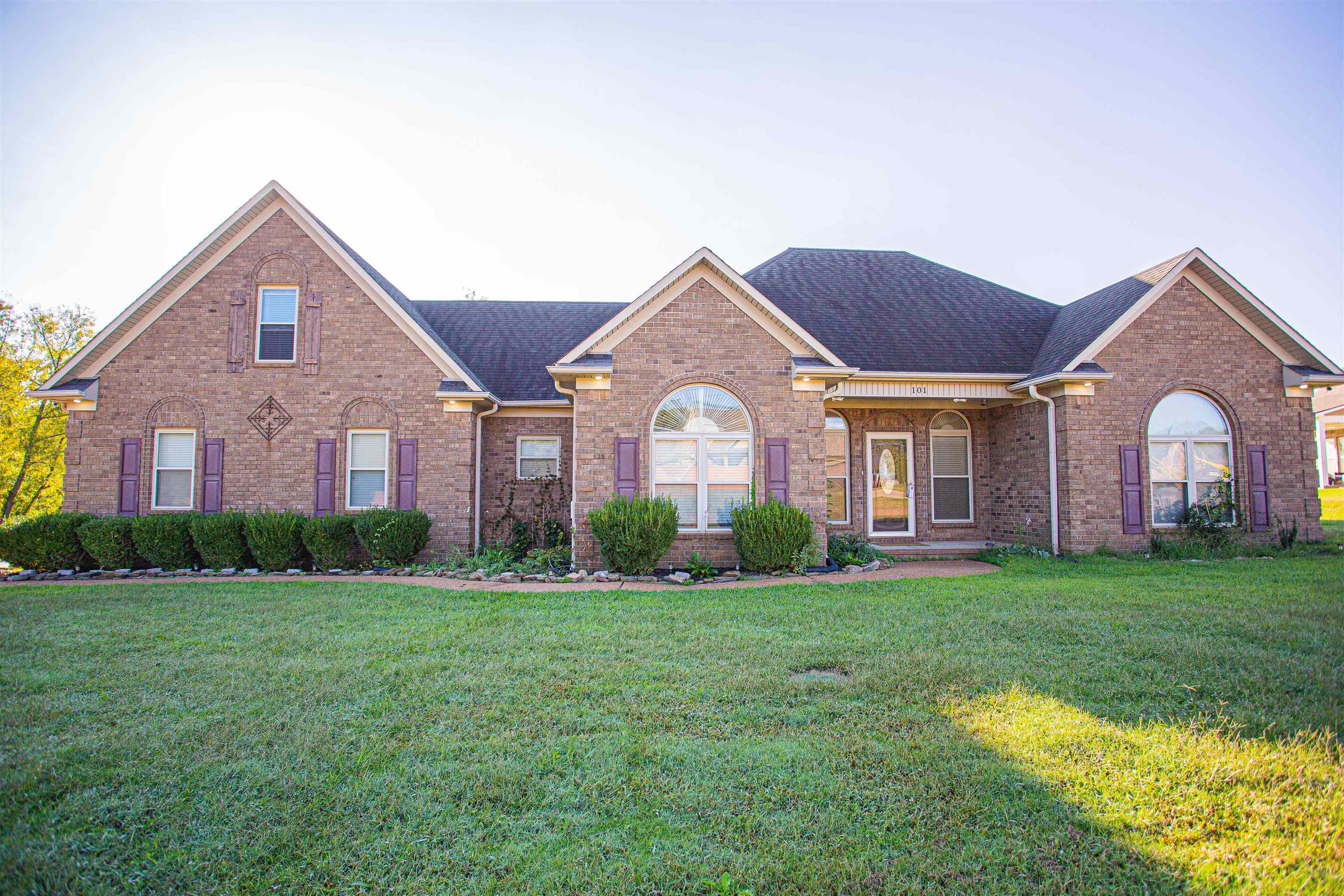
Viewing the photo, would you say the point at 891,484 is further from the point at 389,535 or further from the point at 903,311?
the point at 389,535

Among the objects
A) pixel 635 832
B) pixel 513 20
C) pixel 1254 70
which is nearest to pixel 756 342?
pixel 513 20

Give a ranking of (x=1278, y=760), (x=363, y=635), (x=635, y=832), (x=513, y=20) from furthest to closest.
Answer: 1. (x=513, y=20)
2. (x=363, y=635)
3. (x=1278, y=760)
4. (x=635, y=832)

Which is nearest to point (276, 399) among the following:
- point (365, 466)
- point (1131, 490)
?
point (365, 466)

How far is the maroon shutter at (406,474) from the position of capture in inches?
487

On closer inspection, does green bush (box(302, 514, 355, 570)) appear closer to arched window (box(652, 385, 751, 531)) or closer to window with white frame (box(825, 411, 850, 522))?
arched window (box(652, 385, 751, 531))

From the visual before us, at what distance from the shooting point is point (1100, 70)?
12016 millimetres

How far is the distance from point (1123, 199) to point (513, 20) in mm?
15765

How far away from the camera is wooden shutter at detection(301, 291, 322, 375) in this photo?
12.5 meters

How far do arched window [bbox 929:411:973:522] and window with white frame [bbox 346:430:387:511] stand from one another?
11.9 meters

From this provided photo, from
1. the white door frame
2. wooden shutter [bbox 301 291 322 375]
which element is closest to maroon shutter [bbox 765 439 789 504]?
the white door frame

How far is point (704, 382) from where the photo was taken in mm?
11250

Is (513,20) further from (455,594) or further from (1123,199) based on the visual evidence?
(1123,199)

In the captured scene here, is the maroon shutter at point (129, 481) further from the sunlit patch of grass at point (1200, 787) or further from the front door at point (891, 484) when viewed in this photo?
the front door at point (891, 484)

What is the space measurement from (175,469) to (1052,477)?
1750 cm
